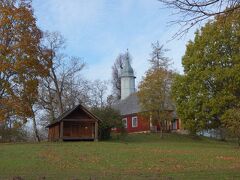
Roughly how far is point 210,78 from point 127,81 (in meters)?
33.2

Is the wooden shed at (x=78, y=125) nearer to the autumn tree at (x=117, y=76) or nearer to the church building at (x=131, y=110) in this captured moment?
the church building at (x=131, y=110)

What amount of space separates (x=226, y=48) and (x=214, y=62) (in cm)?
192

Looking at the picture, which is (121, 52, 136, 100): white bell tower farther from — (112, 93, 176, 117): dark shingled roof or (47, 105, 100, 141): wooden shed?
(47, 105, 100, 141): wooden shed

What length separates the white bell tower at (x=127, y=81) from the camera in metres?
77.2

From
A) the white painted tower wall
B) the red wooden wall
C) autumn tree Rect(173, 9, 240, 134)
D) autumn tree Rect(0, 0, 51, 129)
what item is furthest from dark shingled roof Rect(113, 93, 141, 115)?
autumn tree Rect(0, 0, 51, 129)

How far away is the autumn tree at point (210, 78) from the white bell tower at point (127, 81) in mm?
30266

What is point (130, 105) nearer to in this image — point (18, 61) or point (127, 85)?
point (127, 85)

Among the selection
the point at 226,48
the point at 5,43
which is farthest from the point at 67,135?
the point at 226,48

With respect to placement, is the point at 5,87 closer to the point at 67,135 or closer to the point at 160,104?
the point at 67,135

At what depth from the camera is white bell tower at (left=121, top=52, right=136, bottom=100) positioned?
77.2m

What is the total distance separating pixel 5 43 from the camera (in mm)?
39375

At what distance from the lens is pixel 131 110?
67562mm

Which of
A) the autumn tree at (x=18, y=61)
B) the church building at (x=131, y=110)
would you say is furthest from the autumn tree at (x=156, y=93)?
the autumn tree at (x=18, y=61)

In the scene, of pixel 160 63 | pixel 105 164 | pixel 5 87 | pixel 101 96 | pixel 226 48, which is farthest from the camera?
pixel 101 96
